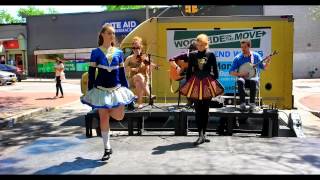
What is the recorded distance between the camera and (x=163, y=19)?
11.3m

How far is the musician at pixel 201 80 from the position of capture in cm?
657

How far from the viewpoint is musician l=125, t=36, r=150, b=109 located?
30.6 ft

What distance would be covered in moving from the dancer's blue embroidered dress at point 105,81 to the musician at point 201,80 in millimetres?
1118

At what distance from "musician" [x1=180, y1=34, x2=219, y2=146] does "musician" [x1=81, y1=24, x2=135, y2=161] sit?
1.09 m

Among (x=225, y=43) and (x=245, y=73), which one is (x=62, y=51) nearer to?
(x=225, y=43)

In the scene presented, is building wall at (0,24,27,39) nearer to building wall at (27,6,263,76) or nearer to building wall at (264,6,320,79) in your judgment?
building wall at (27,6,263,76)

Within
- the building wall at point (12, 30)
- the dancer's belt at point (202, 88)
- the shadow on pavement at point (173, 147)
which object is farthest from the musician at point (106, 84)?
the building wall at point (12, 30)

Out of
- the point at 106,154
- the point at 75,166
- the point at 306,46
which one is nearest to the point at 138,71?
the point at 106,154

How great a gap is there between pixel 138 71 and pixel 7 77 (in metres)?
23.2

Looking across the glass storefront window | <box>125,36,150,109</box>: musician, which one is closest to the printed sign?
<box>125,36,150,109</box>: musician

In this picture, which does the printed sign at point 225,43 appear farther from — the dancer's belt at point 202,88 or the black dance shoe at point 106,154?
the black dance shoe at point 106,154
